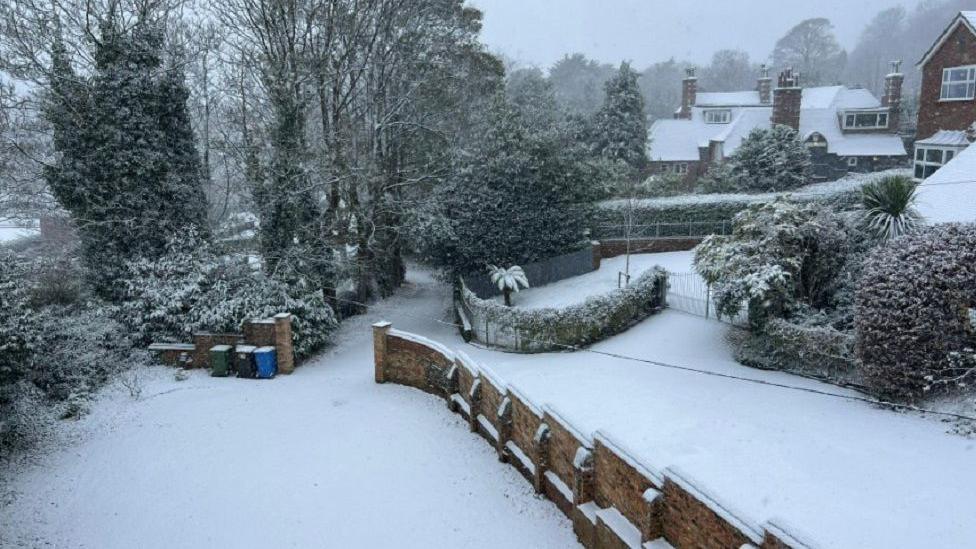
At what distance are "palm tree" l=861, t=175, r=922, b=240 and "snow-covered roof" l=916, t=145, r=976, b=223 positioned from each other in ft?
2.79

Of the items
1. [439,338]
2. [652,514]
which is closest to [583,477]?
[652,514]

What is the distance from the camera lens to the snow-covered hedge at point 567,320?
17.7m

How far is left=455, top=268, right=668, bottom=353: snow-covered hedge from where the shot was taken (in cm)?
1770

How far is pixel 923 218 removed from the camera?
1667cm

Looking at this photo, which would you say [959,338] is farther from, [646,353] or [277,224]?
[277,224]

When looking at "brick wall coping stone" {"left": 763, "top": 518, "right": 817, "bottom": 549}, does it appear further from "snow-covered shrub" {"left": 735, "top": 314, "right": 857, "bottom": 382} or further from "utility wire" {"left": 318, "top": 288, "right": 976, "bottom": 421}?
"snow-covered shrub" {"left": 735, "top": 314, "right": 857, "bottom": 382}

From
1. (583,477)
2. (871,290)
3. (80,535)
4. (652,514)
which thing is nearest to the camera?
(652,514)

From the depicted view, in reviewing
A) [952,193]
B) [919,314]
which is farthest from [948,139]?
[919,314]

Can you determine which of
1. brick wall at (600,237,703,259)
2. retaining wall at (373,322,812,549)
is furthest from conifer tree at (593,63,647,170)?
retaining wall at (373,322,812,549)

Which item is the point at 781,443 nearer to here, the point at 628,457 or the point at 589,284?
the point at 628,457

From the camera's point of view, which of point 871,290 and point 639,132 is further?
point 639,132

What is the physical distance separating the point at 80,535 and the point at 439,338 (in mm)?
12500

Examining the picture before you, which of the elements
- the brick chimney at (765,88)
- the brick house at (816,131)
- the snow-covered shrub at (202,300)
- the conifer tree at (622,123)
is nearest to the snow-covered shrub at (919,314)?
the snow-covered shrub at (202,300)

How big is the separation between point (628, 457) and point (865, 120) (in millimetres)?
40411
